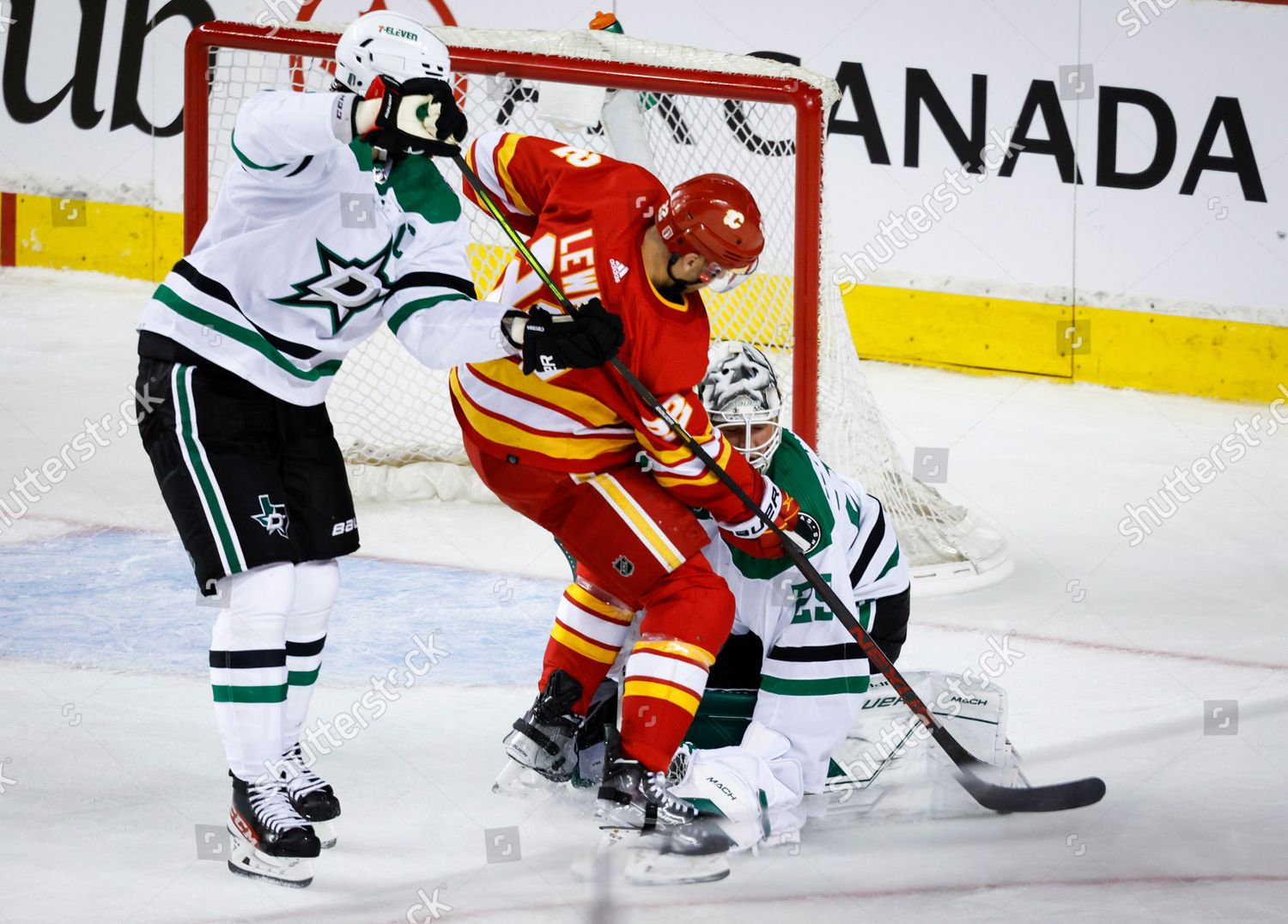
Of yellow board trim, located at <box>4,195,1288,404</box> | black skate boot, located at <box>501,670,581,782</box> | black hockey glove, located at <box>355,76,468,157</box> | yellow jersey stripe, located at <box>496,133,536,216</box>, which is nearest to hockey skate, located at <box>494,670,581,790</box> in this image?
black skate boot, located at <box>501,670,581,782</box>

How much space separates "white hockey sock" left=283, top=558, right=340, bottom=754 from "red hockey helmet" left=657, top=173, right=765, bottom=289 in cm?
79

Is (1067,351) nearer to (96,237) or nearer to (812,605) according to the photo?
(812,605)

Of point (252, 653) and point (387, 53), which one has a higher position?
point (387, 53)

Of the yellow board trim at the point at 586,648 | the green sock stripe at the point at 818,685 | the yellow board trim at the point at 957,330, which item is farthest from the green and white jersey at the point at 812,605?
the yellow board trim at the point at 957,330

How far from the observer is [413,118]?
7.95 ft

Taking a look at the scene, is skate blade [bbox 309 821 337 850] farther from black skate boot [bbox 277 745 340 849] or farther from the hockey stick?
the hockey stick

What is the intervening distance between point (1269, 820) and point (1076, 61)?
147 inches

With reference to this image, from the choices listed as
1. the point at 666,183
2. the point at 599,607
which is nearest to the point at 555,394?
the point at 599,607

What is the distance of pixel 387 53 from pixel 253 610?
33.7 inches

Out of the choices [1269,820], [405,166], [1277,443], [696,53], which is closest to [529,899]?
[405,166]

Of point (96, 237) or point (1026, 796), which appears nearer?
point (1026, 796)

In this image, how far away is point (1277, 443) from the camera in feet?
18.7

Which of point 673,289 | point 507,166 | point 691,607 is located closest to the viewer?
point 691,607

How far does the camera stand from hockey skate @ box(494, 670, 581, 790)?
Result: 297 centimetres
